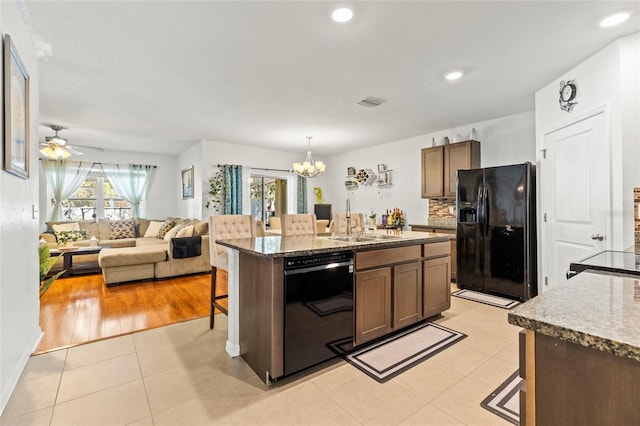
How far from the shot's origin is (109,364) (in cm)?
226

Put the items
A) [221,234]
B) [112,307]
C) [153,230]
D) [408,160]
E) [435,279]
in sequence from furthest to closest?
[153,230] → [408,160] → [112,307] → [435,279] → [221,234]

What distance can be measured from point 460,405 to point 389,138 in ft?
16.7

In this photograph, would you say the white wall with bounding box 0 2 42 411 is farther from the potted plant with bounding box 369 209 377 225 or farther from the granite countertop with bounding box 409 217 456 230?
the potted plant with bounding box 369 209 377 225

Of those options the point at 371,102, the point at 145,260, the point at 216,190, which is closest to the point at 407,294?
the point at 371,102

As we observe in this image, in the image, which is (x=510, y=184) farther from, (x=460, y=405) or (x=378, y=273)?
(x=460, y=405)

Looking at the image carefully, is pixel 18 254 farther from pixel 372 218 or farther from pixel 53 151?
pixel 372 218

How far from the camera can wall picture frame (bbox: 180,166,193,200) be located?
6799 mm

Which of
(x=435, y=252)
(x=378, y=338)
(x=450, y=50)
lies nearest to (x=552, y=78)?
(x=450, y=50)

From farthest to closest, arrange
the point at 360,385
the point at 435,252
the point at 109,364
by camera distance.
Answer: the point at 435,252 → the point at 109,364 → the point at 360,385

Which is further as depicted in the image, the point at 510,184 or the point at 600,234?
the point at 510,184

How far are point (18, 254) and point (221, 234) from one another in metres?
1.42

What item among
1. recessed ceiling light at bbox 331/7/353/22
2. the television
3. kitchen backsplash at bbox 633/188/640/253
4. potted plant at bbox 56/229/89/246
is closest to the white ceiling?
recessed ceiling light at bbox 331/7/353/22

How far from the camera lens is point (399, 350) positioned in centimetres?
248

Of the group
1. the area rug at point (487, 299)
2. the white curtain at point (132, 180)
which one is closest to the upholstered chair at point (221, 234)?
the area rug at point (487, 299)
